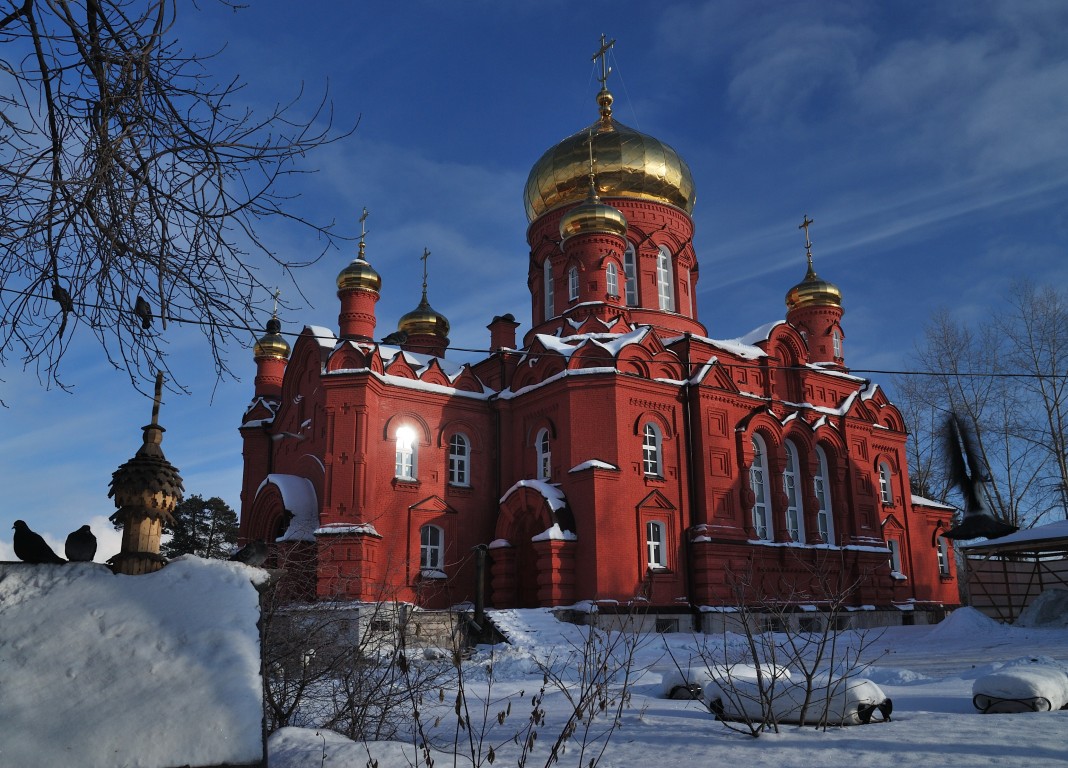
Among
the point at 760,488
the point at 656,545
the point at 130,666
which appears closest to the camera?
the point at 130,666

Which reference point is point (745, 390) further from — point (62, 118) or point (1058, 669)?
point (62, 118)

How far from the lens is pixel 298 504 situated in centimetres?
1800

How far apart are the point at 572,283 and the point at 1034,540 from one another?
11387mm

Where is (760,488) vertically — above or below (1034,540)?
above

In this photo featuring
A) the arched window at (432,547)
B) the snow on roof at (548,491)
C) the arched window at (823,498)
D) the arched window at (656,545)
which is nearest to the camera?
the snow on roof at (548,491)

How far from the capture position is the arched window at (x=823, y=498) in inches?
802

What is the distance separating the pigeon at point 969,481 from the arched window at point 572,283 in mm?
10838

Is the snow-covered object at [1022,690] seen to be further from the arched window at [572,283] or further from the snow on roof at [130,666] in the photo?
the arched window at [572,283]

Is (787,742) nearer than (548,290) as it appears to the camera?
Yes

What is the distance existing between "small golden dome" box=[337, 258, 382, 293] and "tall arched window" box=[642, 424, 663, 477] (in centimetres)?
767

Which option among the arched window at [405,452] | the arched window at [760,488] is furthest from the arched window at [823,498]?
the arched window at [405,452]

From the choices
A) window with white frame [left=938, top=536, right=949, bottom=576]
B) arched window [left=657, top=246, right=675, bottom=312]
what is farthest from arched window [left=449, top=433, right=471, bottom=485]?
window with white frame [left=938, top=536, right=949, bottom=576]

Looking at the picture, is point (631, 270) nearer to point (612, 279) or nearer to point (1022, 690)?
point (612, 279)

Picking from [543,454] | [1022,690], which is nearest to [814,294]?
[543,454]
